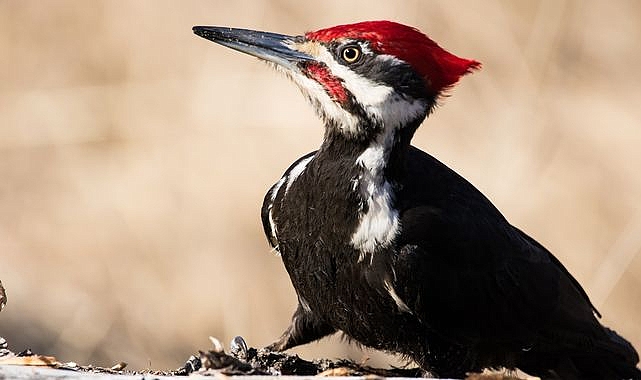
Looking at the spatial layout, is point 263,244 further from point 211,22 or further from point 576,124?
point 576,124

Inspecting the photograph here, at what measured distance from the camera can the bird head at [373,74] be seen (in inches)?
188

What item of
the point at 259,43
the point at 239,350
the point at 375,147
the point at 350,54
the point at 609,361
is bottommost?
the point at 239,350

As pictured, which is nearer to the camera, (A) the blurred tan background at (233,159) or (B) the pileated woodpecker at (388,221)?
(B) the pileated woodpecker at (388,221)

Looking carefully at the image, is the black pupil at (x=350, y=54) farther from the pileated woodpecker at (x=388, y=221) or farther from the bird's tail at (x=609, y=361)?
the bird's tail at (x=609, y=361)

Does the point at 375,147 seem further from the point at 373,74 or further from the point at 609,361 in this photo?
the point at 609,361

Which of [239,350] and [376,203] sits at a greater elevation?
[376,203]

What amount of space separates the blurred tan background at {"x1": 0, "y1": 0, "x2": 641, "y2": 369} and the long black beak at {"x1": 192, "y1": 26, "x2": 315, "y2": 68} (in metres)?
3.55

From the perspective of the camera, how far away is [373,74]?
4785mm

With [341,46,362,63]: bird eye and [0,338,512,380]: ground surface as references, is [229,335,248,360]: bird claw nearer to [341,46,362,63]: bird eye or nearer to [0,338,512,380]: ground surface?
[0,338,512,380]: ground surface

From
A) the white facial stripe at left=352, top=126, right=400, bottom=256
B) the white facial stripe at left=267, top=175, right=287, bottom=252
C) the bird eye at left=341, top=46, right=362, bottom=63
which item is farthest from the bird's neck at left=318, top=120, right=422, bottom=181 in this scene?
the white facial stripe at left=267, top=175, right=287, bottom=252

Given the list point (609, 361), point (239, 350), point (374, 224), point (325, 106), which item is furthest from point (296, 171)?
point (609, 361)

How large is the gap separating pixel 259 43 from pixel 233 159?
154 inches

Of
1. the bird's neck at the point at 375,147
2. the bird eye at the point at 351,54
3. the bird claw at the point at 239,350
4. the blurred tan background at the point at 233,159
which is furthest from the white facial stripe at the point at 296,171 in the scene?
the blurred tan background at the point at 233,159

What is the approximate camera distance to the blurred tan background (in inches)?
334
